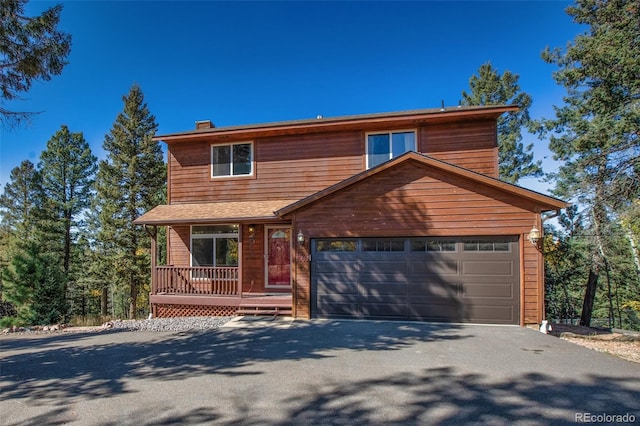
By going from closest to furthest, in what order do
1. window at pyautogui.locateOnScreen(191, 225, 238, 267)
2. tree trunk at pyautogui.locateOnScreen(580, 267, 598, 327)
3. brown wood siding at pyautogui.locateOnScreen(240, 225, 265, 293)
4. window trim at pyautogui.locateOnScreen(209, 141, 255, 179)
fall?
brown wood siding at pyautogui.locateOnScreen(240, 225, 265, 293) < window at pyautogui.locateOnScreen(191, 225, 238, 267) < window trim at pyautogui.locateOnScreen(209, 141, 255, 179) < tree trunk at pyautogui.locateOnScreen(580, 267, 598, 327)

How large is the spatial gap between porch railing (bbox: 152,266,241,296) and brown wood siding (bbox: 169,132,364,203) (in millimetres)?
2550

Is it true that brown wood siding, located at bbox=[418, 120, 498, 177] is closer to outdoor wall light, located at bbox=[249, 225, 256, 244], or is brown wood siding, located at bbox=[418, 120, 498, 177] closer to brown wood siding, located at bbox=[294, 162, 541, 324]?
brown wood siding, located at bbox=[294, 162, 541, 324]

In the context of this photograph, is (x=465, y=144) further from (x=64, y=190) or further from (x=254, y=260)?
(x=64, y=190)

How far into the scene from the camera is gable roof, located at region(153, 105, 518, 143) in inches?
371

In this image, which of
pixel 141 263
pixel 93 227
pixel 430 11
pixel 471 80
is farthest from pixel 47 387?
pixel 471 80

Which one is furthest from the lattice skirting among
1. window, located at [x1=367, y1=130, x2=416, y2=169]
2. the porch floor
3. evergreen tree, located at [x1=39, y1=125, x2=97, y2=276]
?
evergreen tree, located at [x1=39, y1=125, x2=97, y2=276]

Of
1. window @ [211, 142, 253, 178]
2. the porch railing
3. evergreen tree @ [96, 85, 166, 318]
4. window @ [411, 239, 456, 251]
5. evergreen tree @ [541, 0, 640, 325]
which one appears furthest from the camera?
evergreen tree @ [96, 85, 166, 318]

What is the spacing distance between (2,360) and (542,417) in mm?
8771

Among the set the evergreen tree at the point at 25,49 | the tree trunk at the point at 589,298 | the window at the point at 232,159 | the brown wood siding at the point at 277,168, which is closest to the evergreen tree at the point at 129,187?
the brown wood siding at the point at 277,168

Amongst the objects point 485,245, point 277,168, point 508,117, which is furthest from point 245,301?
point 508,117

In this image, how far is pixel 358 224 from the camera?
26.9ft

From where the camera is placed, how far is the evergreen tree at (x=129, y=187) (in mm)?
19188

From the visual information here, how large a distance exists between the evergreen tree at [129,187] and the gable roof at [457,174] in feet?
48.6

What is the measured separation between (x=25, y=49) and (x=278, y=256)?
25.2ft
